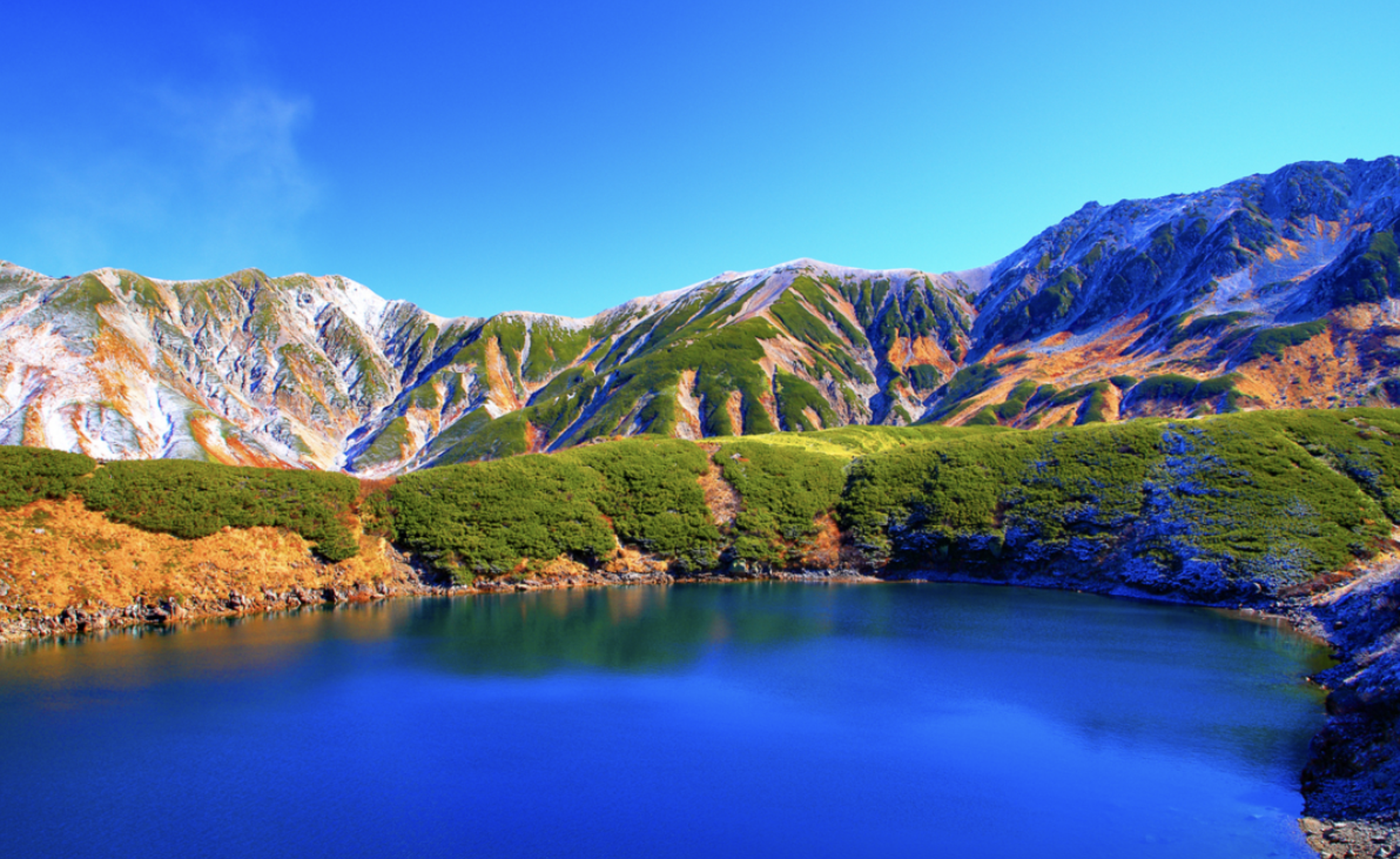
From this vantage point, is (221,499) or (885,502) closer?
(221,499)

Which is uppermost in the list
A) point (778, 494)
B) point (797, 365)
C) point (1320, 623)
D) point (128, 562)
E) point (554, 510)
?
point (797, 365)

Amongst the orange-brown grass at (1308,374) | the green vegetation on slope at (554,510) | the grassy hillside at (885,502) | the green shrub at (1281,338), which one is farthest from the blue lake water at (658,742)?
the green shrub at (1281,338)

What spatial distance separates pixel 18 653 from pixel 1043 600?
180 ft

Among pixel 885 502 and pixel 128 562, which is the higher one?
pixel 885 502

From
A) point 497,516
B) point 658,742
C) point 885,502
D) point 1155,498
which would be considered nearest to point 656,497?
point 497,516

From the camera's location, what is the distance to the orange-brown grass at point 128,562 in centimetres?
3678

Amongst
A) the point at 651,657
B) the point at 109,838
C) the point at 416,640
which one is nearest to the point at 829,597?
the point at 651,657

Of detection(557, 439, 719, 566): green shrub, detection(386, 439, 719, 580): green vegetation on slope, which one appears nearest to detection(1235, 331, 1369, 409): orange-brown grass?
detection(557, 439, 719, 566): green shrub

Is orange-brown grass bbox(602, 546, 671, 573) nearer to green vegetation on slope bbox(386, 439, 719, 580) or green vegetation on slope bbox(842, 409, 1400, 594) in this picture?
green vegetation on slope bbox(386, 439, 719, 580)

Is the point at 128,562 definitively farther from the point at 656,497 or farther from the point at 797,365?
the point at 797,365

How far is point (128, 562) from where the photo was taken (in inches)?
1576

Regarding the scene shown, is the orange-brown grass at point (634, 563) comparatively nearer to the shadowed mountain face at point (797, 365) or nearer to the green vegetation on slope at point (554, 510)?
the green vegetation on slope at point (554, 510)

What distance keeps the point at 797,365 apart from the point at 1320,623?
138832 millimetres

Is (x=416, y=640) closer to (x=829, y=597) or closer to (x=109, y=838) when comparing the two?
(x=109, y=838)
